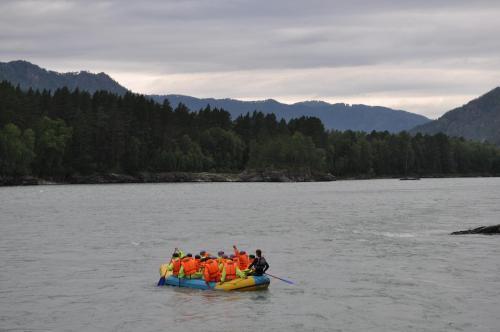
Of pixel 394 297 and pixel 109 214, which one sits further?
pixel 109 214

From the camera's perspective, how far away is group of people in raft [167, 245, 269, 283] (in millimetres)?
44688

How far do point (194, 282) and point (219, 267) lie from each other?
1.81 meters

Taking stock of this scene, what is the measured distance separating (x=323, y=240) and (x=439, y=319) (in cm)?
3326

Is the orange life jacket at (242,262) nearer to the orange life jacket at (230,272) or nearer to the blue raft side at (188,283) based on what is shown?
the orange life jacket at (230,272)

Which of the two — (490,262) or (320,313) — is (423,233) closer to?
(490,262)

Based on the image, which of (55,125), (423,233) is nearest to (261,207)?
(423,233)

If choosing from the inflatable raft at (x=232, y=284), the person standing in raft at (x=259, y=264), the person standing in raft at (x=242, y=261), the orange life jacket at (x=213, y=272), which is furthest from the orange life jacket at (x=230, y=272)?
the person standing in raft at (x=259, y=264)

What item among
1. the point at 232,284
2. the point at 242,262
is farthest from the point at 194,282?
the point at 242,262

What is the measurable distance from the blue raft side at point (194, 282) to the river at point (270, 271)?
0.57m

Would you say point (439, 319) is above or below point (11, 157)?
below

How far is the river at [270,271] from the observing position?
125 feet

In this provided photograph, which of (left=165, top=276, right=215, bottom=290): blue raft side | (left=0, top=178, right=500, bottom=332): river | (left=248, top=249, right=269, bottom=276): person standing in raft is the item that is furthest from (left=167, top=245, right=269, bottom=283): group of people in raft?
(left=0, top=178, right=500, bottom=332): river

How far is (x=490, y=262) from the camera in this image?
54.7m

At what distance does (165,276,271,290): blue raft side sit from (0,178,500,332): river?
57 centimetres
